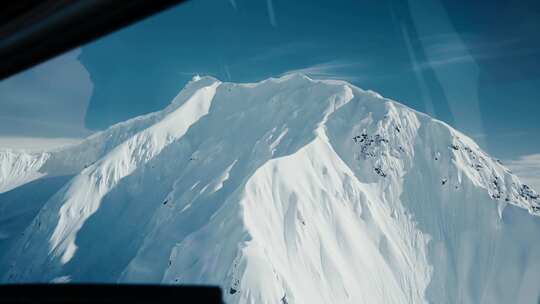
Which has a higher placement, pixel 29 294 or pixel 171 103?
pixel 29 294

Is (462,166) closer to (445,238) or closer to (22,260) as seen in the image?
(445,238)

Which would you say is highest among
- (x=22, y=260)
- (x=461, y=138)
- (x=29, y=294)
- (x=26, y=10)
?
(x=26, y=10)

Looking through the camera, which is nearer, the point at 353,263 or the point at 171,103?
the point at 353,263

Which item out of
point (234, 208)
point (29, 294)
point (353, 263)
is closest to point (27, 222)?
point (234, 208)

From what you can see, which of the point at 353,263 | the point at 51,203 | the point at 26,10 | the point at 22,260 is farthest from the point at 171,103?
the point at 26,10

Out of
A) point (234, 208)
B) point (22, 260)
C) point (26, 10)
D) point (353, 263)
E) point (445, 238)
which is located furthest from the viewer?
point (22, 260)

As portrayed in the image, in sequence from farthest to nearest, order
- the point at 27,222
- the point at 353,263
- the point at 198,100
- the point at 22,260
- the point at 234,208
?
the point at 198,100
the point at 27,222
the point at 22,260
the point at 353,263
the point at 234,208
